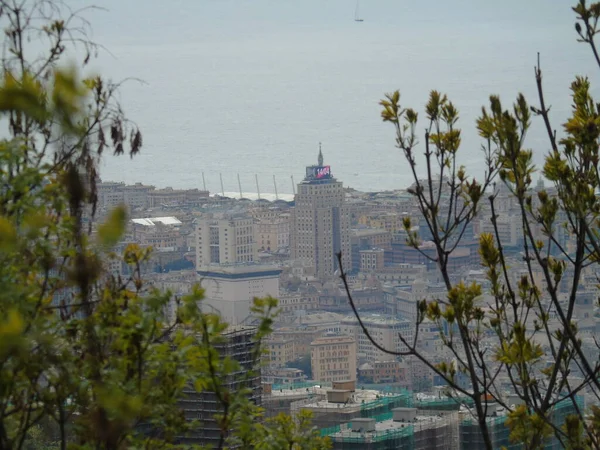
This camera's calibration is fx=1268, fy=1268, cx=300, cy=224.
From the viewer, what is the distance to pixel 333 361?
22.3 metres

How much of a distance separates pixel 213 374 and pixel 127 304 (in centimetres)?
18

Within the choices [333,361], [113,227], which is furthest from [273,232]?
[113,227]

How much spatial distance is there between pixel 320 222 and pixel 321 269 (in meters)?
1.46

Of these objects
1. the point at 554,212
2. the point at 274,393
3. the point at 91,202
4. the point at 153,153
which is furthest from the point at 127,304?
the point at 153,153

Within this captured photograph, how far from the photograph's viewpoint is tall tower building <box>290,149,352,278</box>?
105 feet

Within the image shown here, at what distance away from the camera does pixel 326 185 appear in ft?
108

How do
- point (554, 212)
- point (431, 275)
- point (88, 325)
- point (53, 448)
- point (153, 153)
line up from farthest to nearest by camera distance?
point (153, 153) → point (431, 275) → point (53, 448) → point (554, 212) → point (88, 325)

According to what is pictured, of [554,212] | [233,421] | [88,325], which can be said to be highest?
[554,212]

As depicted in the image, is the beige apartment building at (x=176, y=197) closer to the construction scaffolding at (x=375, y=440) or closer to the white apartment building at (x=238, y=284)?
the white apartment building at (x=238, y=284)

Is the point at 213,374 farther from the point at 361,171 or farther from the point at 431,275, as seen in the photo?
the point at 361,171

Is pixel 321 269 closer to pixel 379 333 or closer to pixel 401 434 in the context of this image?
pixel 379 333

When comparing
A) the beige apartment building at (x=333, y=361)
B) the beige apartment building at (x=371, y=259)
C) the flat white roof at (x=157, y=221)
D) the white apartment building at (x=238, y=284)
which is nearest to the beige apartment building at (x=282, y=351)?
the beige apartment building at (x=333, y=361)

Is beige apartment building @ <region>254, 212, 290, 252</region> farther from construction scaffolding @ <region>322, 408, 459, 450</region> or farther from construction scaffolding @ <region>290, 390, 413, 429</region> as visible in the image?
construction scaffolding @ <region>322, 408, 459, 450</region>

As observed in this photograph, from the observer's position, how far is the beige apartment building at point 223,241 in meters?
30.9
